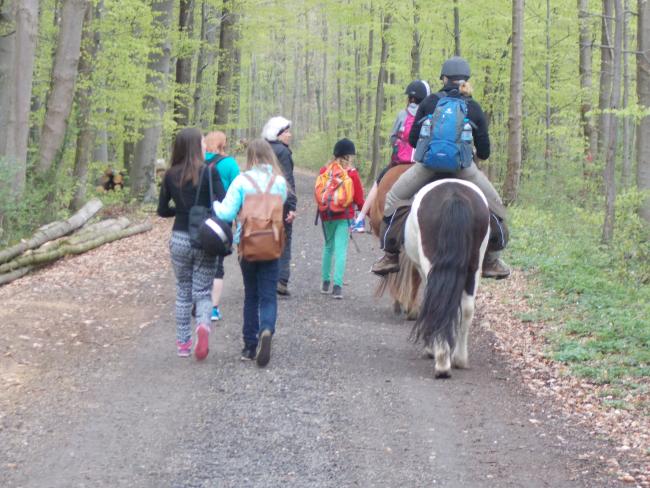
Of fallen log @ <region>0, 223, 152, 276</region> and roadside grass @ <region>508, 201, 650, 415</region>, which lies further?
fallen log @ <region>0, 223, 152, 276</region>

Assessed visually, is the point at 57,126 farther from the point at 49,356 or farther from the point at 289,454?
the point at 289,454

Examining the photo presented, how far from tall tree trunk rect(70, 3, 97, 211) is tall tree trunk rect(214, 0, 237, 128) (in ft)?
22.3

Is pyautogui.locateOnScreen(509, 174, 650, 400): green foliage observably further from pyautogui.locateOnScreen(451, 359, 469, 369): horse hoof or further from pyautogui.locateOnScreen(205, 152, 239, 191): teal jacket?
pyautogui.locateOnScreen(205, 152, 239, 191): teal jacket

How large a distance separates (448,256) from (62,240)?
33.0 feet

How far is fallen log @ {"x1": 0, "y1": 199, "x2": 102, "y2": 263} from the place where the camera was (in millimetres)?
14359

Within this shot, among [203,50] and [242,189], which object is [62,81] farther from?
[203,50]

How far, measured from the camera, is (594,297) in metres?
10.9

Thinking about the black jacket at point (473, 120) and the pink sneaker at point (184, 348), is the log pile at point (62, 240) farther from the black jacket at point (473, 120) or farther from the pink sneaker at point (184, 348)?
the black jacket at point (473, 120)

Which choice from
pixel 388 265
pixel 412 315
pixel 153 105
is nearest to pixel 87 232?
pixel 153 105

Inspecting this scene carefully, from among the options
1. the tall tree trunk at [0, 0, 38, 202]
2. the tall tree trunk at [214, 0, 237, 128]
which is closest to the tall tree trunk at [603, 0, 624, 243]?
the tall tree trunk at [0, 0, 38, 202]

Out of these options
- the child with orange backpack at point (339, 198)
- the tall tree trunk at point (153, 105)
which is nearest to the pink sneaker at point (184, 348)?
the child with orange backpack at point (339, 198)

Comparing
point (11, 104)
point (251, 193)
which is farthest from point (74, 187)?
point (251, 193)

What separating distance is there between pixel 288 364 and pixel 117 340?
89.7 inches

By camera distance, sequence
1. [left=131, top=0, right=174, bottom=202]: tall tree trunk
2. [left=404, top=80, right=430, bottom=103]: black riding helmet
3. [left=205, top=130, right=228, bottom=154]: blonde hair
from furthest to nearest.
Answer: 1. [left=131, top=0, right=174, bottom=202]: tall tree trunk
2. [left=404, top=80, right=430, bottom=103]: black riding helmet
3. [left=205, top=130, right=228, bottom=154]: blonde hair
